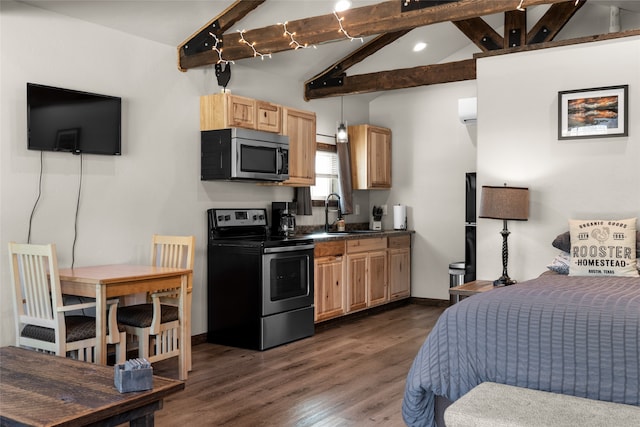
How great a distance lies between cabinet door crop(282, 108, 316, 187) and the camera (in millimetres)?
5891

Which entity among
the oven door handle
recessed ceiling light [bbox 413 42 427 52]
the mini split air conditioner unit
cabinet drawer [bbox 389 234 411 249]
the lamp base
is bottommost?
the lamp base

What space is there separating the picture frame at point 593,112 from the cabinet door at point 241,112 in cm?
256

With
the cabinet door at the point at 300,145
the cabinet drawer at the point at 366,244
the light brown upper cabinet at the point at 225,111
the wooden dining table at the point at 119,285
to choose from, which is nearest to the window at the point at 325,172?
the cabinet door at the point at 300,145

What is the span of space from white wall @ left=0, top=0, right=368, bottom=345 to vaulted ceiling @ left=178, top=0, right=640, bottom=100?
45 centimetres

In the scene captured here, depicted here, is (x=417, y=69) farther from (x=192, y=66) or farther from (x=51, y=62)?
(x=51, y=62)

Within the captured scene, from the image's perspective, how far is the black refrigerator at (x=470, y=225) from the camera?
6355 mm

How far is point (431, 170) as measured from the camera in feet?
24.1

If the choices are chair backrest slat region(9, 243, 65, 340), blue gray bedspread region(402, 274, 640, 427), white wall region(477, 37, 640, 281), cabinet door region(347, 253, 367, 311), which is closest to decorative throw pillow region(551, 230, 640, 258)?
white wall region(477, 37, 640, 281)

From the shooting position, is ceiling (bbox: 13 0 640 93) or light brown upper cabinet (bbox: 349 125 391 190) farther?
light brown upper cabinet (bbox: 349 125 391 190)

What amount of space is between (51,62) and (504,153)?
11.5ft

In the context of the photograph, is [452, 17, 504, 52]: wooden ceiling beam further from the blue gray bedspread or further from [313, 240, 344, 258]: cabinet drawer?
the blue gray bedspread

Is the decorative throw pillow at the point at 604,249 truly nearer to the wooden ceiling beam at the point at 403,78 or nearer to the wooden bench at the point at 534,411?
the wooden bench at the point at 534,411

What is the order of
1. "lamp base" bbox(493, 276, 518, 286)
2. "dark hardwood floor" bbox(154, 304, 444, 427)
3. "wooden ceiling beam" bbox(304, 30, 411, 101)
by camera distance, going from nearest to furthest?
"dark hardwood floor" bbox(154, 304, 444, 427) < "lamp base" bbox(493, 276, 518, 286) < "wooden ceiling beam" bbox(304, 30, 411, 101)

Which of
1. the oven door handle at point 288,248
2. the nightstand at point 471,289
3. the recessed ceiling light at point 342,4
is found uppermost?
the recessed ceiling light at point 342,4
